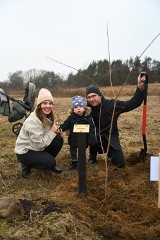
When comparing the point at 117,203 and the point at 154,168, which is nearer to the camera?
the point at 154,168

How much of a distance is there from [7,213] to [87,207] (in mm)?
821

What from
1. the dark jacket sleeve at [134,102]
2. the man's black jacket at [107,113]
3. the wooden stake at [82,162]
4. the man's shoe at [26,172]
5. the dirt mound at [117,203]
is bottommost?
the dirt mound at [117,203]

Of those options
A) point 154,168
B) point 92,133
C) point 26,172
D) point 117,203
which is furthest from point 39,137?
point 154,168

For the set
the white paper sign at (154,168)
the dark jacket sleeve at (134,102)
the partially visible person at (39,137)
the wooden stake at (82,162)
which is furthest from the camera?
the dark jacket sleeve at (134,102)

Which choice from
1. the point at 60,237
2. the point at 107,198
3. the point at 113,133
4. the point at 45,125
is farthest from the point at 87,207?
the point at 113,133

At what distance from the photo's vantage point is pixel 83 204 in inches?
135

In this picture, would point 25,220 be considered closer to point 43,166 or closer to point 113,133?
point 43,166

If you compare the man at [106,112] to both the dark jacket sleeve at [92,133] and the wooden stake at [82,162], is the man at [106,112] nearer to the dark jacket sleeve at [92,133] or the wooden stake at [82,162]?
the dark jacket sleeve at [92,133]

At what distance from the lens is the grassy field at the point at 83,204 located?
9.43 ft

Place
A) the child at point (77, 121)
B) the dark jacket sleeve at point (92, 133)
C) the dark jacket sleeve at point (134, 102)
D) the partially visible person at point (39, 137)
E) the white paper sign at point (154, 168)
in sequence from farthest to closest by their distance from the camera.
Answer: the dark jacket sleeve at point (92, 133), the child at point (77, 121), the dark jacket sleeve at point (134, 102), the partially visible person at point (39, 137), the white paper sign at point (154, 168)

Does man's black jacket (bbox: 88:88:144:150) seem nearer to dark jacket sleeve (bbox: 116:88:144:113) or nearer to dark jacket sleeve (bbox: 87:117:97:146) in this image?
dark jacket sleeve (bbox: 116:88:144:113)

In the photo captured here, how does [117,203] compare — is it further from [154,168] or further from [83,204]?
[154,168]

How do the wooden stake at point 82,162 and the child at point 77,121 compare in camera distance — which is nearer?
the wooden stake at point 82,162

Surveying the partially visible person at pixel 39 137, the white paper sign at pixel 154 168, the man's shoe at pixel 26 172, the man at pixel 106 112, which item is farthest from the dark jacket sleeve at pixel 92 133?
the white paper sign at pixel 154 168
